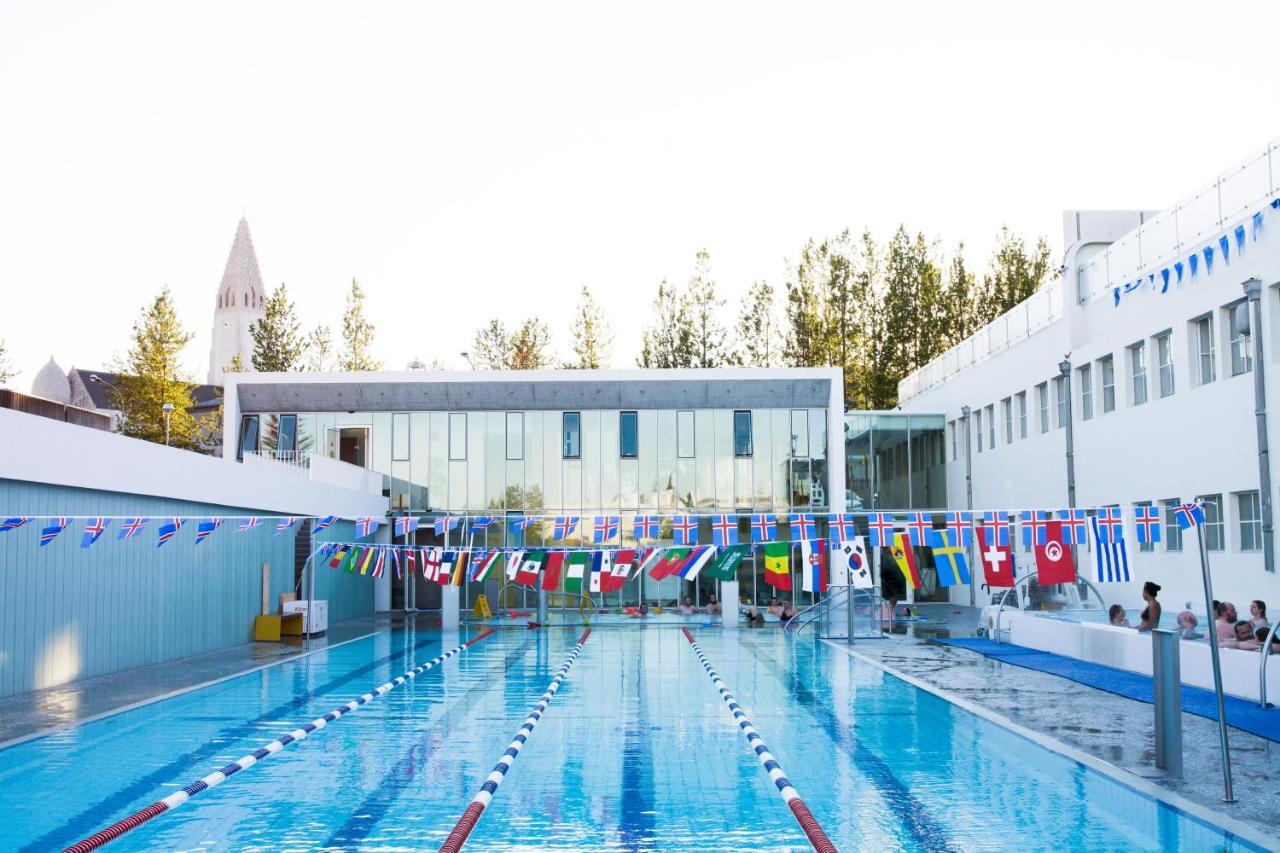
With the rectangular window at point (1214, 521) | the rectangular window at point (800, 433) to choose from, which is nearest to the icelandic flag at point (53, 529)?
the rectangular window at point (1214, 521)

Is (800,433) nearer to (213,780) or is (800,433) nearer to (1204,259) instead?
(1204,259)

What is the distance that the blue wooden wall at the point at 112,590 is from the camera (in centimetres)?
1712

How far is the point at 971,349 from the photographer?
38000 millimetres

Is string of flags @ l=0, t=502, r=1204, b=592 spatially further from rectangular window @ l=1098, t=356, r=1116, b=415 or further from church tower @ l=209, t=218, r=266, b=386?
church tower @ l=209, t=218, r=266, b=386

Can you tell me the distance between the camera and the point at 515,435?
37.7m

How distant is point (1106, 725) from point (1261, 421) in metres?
8.60

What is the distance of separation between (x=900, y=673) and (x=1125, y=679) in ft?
11.3

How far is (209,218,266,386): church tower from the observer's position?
5084 inches

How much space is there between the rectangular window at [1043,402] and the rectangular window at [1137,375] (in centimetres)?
546

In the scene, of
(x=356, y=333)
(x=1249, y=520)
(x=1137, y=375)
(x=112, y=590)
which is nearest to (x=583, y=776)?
(x=112, y=590)

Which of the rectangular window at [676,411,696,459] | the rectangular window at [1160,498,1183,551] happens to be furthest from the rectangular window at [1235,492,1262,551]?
the rectangular window at [676,411,696,459]

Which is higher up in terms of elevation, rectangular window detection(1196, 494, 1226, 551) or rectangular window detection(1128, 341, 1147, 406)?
rectangular window detection(1128, 341, 1147, 406)

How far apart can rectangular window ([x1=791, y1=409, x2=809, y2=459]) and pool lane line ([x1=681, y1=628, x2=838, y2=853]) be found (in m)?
20.0

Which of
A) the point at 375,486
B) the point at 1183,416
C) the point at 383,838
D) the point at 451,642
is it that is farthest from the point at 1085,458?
the point at 383,838
